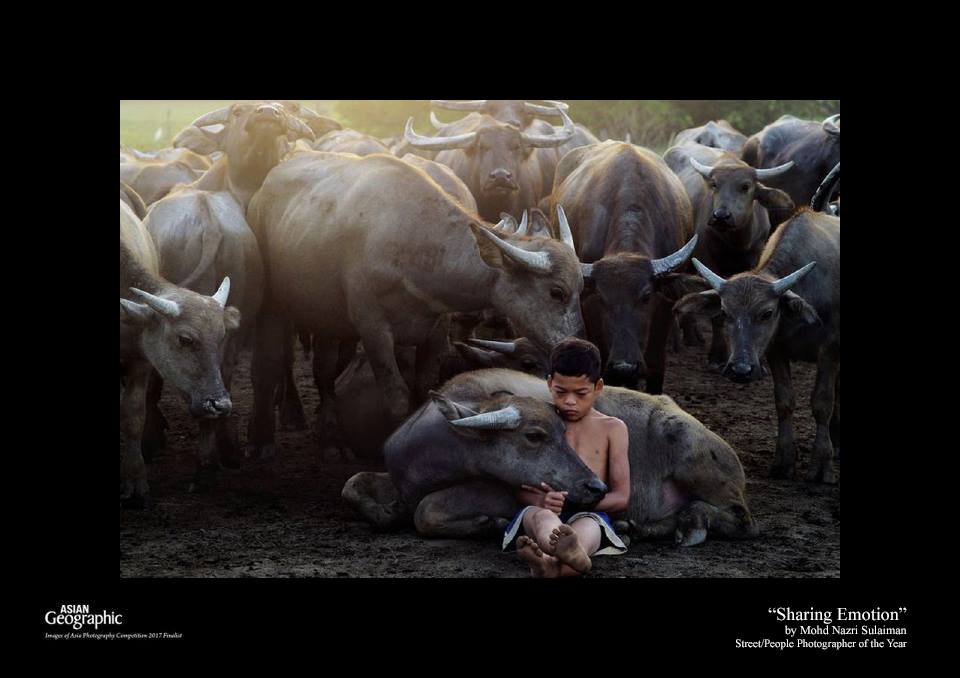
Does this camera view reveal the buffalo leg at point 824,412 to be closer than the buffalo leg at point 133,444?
No

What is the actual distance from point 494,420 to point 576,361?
54 centimetres

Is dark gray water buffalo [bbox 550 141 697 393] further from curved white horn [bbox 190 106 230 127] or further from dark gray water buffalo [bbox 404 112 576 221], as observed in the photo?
curved white horn [bbox 190 106 230 127]

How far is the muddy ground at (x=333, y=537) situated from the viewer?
6340 millimetres

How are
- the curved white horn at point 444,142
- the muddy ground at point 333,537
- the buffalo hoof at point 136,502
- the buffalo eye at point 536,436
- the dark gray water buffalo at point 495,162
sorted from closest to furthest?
1. the muddy ground at point 333,537
2. the buffalo eye at point 536,436
3. the buffalo hoof at point 136,502
4. the dark gray water buffalo at point 495,162
5. the curved white horn at point 444,142

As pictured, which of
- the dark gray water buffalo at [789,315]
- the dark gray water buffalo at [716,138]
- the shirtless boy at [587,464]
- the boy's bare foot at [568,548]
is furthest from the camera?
the dark gray water buffalo at [716,138]

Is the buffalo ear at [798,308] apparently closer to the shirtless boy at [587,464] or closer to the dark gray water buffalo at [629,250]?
the dark gray water buffalo at [629,250]

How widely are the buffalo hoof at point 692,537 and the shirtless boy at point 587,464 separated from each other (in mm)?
469

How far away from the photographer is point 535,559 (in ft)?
19.6

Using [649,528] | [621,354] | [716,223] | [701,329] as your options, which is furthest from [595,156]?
[649,528]

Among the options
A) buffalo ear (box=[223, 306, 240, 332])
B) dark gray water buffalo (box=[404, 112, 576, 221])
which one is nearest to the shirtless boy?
buffalo ear (box=[223, 306, 240, 332])

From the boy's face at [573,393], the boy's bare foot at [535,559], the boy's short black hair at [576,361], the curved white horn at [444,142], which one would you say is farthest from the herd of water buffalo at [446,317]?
the curved white horn at [444,142]

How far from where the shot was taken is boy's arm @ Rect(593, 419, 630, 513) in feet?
21.0

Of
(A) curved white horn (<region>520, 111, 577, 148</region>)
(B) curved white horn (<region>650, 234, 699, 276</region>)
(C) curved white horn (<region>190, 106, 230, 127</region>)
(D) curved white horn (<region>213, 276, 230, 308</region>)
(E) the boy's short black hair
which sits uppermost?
(A) curved white horn (<region>520, 111, 577, 148</region>)

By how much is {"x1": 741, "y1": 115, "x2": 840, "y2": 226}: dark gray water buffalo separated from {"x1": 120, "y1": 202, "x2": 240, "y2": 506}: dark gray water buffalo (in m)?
7.07
